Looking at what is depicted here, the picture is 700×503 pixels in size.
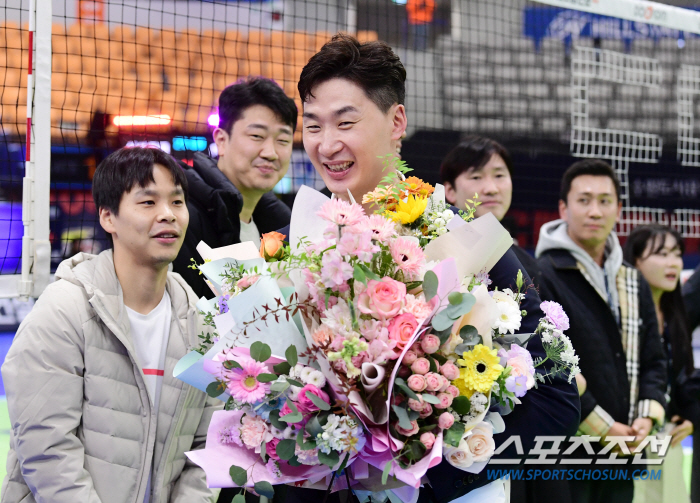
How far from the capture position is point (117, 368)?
2141 mm

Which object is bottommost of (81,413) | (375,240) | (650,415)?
(650,415)

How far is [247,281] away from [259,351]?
176 millimetres

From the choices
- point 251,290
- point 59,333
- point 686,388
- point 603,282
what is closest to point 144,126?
point 59,333

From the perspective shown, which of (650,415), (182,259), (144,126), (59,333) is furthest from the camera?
(144,126)

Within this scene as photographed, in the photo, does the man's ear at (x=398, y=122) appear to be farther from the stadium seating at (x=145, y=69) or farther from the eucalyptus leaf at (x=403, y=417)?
the stadium seating at (x=145, y=69)

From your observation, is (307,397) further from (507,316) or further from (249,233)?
(249,233)

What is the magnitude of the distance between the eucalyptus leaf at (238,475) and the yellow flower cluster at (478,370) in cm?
46

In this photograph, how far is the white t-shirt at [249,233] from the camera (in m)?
3.19

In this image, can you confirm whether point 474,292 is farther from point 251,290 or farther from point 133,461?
point 133,461

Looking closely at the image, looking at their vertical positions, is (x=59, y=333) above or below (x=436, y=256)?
below

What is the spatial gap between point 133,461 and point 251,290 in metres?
1.01

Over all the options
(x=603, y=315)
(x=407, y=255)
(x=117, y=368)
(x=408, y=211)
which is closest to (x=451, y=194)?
(x=603, y=315)

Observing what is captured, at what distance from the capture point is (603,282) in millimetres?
3541

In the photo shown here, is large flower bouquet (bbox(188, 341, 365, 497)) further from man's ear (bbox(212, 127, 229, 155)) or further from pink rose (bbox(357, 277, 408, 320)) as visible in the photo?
man's ear (bbox(212, 127, 229, 155))
